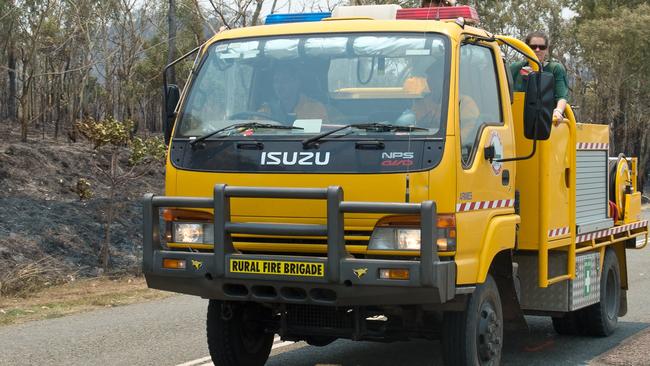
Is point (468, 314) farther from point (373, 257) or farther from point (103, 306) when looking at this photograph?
point (103, 306)

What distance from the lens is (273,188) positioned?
616 cm

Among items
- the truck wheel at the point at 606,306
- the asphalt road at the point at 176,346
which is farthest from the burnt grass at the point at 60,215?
the truck wheel at the point at 606,306

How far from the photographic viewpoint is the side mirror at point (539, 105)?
6777 millimetres

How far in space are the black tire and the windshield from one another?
3.87 meters

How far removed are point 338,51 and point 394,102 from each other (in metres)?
0.62

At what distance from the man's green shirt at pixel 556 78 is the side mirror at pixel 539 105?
108cm

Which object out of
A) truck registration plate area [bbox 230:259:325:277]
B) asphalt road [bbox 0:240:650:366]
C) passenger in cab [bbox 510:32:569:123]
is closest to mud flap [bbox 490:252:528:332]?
asphalt road [bbox 0:240:650:366]

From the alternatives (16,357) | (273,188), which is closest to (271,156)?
(273,188)

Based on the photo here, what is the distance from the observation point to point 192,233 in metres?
6.52

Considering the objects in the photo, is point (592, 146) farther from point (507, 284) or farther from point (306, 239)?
point (306, 239)

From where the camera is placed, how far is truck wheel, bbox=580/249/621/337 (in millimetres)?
9406

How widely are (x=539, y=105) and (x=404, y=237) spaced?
149 cm

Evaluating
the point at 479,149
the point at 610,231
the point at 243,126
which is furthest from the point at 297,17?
the point at 610,231

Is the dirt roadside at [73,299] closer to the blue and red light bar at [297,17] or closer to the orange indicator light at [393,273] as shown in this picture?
the blue and red light bar at [297,17]
